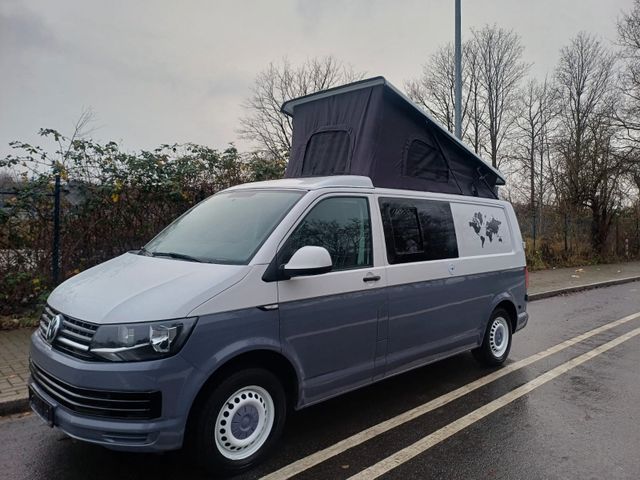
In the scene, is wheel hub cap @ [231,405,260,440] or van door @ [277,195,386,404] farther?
van door @ [277,195,386,404]

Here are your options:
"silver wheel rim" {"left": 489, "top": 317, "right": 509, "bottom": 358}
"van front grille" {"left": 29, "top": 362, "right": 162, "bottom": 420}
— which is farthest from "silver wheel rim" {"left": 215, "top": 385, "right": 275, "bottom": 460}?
"silver wheel rim" {"left": 489, "top": 317, "right": 509, "bottom": 358}

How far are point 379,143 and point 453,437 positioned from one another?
2751 millimetres

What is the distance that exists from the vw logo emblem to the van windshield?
88 cm

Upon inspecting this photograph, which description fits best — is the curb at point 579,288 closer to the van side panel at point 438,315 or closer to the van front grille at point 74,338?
the van side panel at point 438,315

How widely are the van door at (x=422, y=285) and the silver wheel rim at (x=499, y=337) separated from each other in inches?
24.3

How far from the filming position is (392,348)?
13.4ft

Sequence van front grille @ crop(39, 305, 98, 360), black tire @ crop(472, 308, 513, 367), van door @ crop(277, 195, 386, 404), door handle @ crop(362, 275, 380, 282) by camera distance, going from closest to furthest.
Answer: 1. van front grille @ crop(39, 305, 98, 360)
2. van door @ crop(277, 195, 386, 404)
3. door handle @ crop(362, 275, 380, 282)
4. black tire @ crop(472, 308, 513, 367)

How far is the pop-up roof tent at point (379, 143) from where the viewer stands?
4.58m

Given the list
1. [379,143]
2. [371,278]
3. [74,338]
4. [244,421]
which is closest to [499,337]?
[371,278]

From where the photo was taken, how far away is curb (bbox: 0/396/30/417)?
162 inches

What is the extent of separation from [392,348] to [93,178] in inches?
238

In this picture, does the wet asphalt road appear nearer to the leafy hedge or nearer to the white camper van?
the white camper van

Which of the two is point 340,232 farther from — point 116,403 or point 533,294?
point 533,294

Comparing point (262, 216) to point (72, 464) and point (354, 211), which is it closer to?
point (354, 211)
